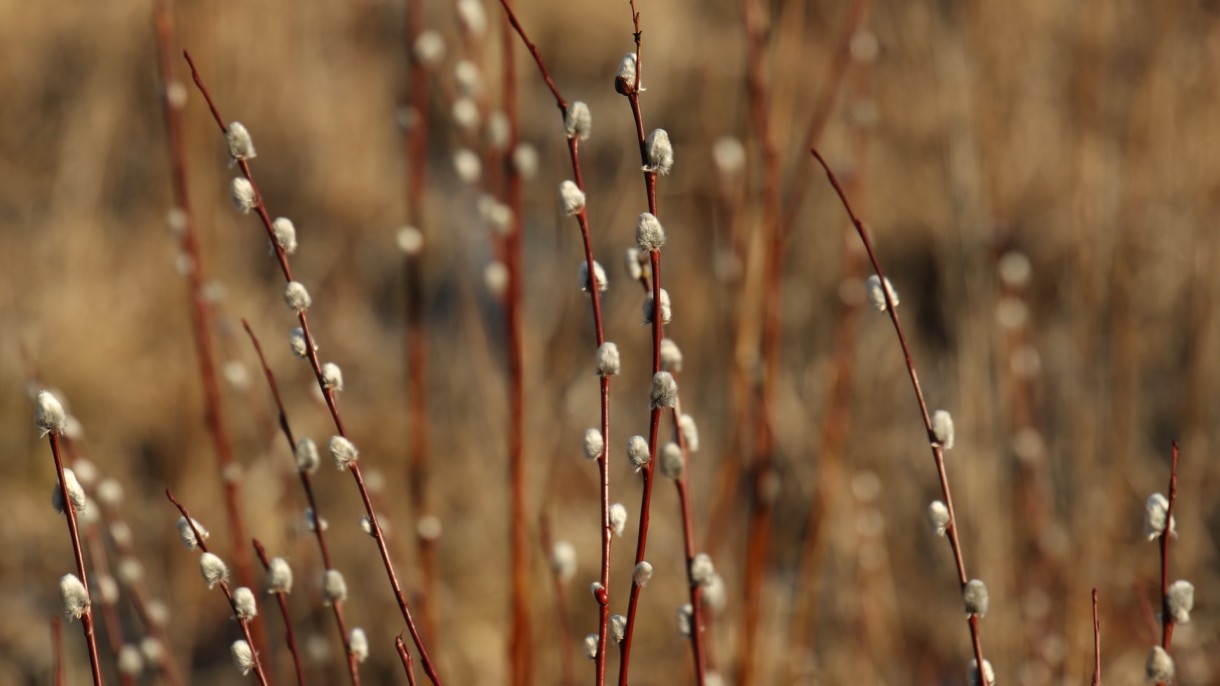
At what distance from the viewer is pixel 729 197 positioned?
1686 mm

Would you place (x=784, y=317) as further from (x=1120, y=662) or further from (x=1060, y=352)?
(x=1120, y=662)

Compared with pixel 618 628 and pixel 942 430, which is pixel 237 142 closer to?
pixel 618 628

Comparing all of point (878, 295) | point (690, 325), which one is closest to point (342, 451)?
point (878, 295)

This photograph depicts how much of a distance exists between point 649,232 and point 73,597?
16.7 inches

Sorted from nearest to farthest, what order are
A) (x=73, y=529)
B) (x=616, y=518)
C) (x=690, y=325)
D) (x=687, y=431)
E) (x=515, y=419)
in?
(x=73, y=529)
(x=616, y=518)
(x=687, y=431)
(x=515, y=419)
(x=690, y=325)

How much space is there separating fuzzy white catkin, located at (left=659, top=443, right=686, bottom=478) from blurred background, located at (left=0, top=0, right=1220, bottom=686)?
0.53m

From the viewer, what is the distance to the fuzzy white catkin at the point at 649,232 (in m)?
0.67

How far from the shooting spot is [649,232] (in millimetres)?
672

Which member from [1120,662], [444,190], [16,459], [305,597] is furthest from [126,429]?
[1120,662]

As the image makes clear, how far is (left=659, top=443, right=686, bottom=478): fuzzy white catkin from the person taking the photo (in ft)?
2.65

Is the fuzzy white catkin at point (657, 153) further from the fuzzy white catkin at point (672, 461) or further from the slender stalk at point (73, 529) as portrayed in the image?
the slender stalk at point (73, 529)

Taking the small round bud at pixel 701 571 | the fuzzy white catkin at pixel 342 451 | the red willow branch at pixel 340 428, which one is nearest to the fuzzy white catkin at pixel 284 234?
the red willow branch at pixel 340 428

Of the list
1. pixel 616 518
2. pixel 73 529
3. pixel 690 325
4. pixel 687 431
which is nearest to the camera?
pixel 73 529

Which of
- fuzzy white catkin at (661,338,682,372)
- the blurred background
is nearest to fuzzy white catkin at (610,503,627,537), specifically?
fuzzy white catkin at (661,338,682,372)
